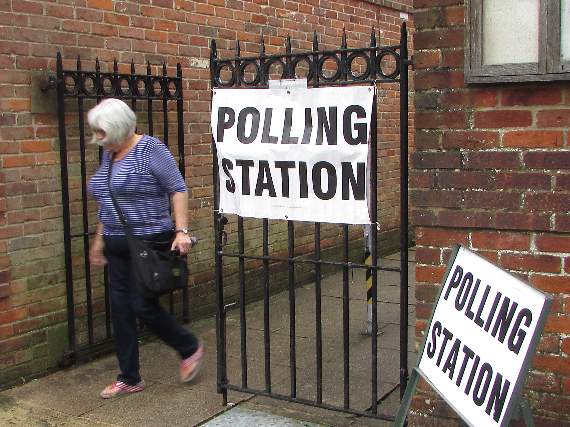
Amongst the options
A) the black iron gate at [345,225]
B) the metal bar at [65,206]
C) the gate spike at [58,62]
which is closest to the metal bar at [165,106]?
the metal bar at [65,206]

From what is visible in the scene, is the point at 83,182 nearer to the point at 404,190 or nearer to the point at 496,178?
the point at 404,190

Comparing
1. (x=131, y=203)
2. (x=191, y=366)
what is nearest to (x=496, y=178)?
(x=131, y=203)

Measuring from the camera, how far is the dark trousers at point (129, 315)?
4672 millimetres

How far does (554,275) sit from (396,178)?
6302mm

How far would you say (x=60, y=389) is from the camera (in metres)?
5.09

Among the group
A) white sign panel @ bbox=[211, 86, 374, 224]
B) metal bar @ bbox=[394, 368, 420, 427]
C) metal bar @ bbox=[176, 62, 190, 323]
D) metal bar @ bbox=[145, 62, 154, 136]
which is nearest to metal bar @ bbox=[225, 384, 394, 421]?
metal bar @ bbox=[394, 368, 420, 427]

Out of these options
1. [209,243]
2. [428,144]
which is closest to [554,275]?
[428,144]

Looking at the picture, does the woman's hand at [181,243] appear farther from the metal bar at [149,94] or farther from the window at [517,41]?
the window at [517,41]

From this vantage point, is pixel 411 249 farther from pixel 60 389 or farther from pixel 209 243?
pixel 60 389

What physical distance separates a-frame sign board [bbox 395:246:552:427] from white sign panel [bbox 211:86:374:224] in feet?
3.03

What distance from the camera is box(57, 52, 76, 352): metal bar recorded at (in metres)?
5.25

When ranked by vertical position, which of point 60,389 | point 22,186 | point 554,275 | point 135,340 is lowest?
point 60,389

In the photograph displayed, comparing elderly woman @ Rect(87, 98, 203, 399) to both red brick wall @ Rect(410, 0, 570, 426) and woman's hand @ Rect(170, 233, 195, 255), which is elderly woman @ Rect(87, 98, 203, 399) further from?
red brick wall @ Rect(410, 0, 570, 426)

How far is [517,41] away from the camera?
11.6 ft
